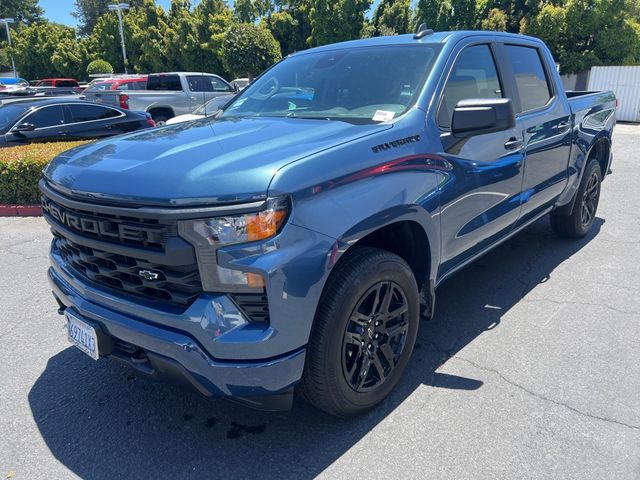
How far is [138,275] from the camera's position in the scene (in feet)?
7.47

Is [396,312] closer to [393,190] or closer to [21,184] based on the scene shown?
[393,190]

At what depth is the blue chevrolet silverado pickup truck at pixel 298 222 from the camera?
209cm

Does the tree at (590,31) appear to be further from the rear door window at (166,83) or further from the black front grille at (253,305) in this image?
the black front grille at (253,305)

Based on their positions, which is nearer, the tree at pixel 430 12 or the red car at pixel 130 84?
the red car at pixel 130 84

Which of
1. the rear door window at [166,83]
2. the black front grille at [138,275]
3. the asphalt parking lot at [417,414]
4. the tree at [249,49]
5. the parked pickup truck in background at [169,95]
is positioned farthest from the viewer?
the tree at [249,49]

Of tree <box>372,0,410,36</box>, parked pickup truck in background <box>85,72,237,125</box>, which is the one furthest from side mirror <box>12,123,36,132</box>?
tree <box>372,0,410,36</box>

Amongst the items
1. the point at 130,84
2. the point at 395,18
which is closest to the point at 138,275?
the point at 130,84

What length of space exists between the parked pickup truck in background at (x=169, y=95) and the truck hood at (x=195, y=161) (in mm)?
12715

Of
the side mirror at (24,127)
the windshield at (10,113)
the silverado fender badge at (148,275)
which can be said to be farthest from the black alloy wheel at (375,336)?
the windshield at (10,113)

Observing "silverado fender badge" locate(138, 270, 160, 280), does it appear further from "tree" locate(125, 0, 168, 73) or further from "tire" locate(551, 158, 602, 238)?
"tree" locate(125, 0, 168, 73)

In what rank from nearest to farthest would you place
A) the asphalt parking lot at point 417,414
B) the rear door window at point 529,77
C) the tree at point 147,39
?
the asphalt parking lot at point 417,414
the rear door window at point 529,77
the tree at point 147,39

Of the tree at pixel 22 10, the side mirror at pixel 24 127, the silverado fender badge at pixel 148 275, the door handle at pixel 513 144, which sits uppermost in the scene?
the tree at pixel 22 10

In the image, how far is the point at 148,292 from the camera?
2.31 metres

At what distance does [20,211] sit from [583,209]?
24.0 feet
